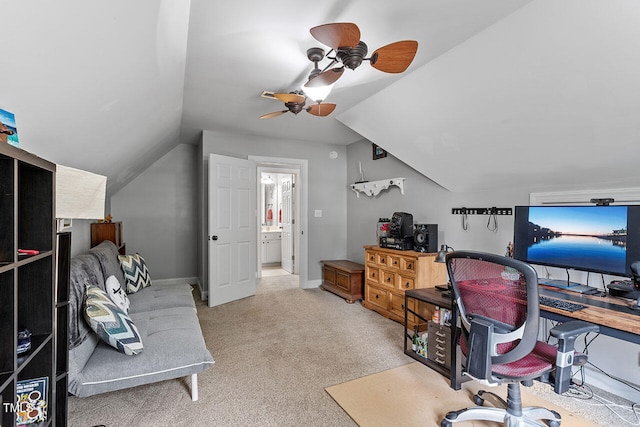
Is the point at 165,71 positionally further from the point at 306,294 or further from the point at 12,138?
the point at 306,294

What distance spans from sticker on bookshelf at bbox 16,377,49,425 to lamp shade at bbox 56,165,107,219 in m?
0.67

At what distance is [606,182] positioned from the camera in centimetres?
225

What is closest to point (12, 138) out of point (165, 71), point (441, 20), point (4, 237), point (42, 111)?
point (42, 111)

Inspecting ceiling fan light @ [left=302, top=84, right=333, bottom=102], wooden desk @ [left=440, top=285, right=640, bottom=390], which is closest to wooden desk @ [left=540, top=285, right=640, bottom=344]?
wooden desk @ [left=440, top=285, right=640, bottom=390]

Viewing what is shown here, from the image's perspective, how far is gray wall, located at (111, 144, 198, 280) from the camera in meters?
4.99

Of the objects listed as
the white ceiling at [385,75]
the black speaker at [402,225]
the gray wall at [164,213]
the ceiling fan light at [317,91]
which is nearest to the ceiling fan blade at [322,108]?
the white ceiling at [385,75]

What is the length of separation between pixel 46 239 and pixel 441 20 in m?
2.28

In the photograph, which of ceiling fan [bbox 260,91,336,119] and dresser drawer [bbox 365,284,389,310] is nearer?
ceiling fan [bbox 260,91,336,119]

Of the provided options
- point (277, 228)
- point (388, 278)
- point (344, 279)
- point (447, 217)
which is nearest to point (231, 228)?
point (344, 279)

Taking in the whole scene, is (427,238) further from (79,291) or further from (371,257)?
(79,291)

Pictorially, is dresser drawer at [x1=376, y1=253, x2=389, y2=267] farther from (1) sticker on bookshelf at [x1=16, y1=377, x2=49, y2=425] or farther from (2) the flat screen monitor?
(1) sticker on bookshelf at [x1=16, y1=377, x2=49, y2=425]

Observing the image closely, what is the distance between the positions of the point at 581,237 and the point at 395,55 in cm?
175

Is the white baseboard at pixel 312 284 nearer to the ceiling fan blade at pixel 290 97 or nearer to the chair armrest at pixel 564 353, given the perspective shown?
the ceiling fan blade at pixel 290 97

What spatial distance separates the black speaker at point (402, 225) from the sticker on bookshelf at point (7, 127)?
3.27m
